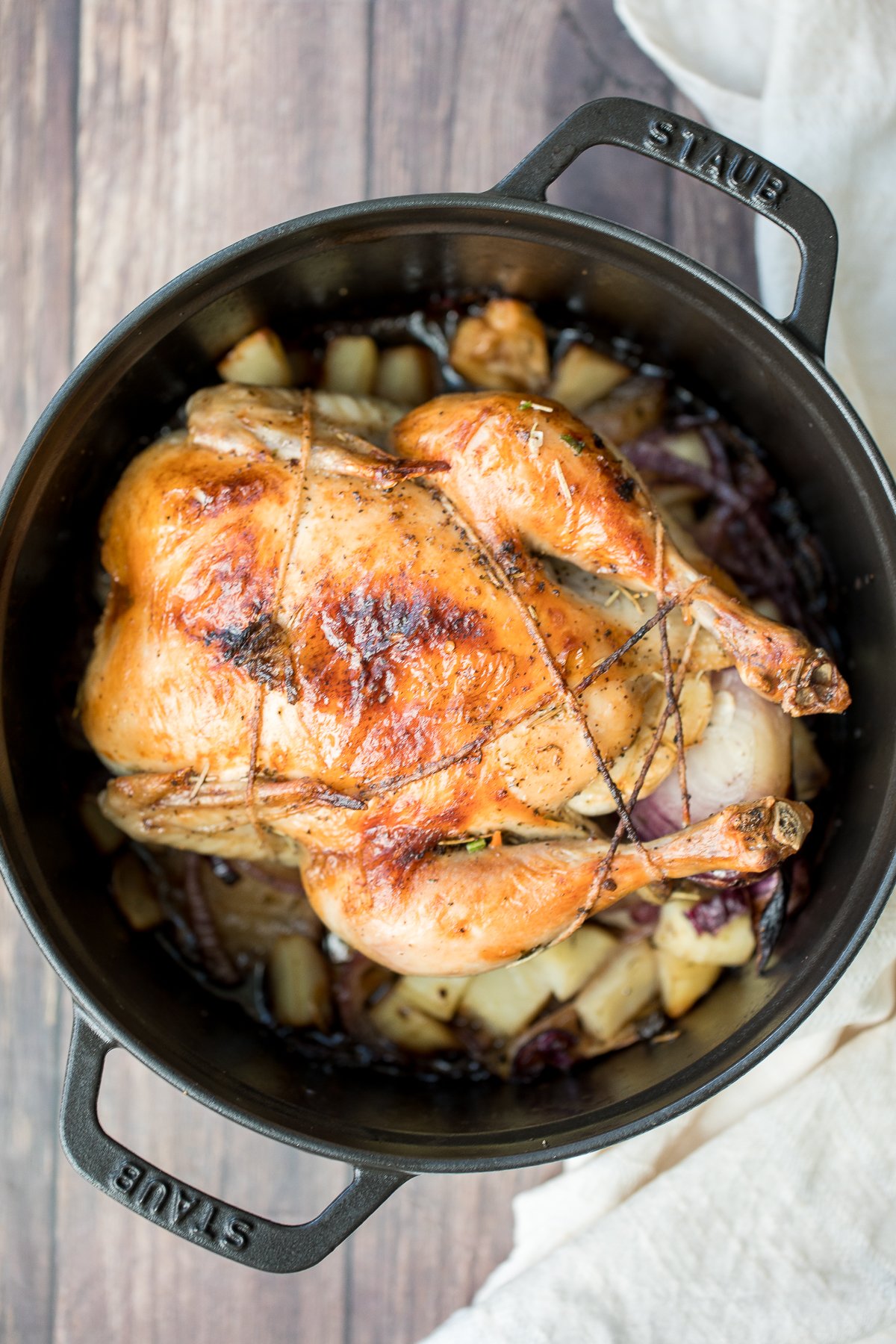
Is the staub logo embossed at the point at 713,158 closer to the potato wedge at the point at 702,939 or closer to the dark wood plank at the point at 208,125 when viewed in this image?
the dark wood plank at the point at 208,125

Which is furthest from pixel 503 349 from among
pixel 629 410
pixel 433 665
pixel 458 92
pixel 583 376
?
pixel 433 665

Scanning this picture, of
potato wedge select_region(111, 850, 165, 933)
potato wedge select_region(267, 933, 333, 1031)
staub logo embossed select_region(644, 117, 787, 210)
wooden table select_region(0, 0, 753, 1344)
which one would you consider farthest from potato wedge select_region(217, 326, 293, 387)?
potato wedge select_region(267, 933, 333, 1031)

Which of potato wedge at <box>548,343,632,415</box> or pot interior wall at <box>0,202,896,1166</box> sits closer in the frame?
pot interior wall at <box>0,202,896,1166</box>

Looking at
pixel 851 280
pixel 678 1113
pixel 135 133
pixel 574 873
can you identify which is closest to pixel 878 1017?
pixel 678 1113

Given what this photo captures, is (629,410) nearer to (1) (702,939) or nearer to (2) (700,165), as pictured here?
(2) (700,165)

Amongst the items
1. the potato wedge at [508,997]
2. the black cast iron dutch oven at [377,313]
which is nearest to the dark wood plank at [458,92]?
the black cast iron dutch oven at [377,313]

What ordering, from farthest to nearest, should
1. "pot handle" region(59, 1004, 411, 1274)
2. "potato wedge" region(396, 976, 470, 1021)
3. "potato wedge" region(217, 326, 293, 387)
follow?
"potato wedge" region(396, 976, 470, 1021), "potato wedge" region(217, 326, 293, 387), "pot handle" region(59, 1004, 411, 1274)

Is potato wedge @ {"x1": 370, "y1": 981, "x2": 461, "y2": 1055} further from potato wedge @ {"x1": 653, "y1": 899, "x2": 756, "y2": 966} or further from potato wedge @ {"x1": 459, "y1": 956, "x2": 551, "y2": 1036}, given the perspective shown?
potato wedge @ {"x1": 653, "y1": 899, "x2": 756, "y2": 966}
